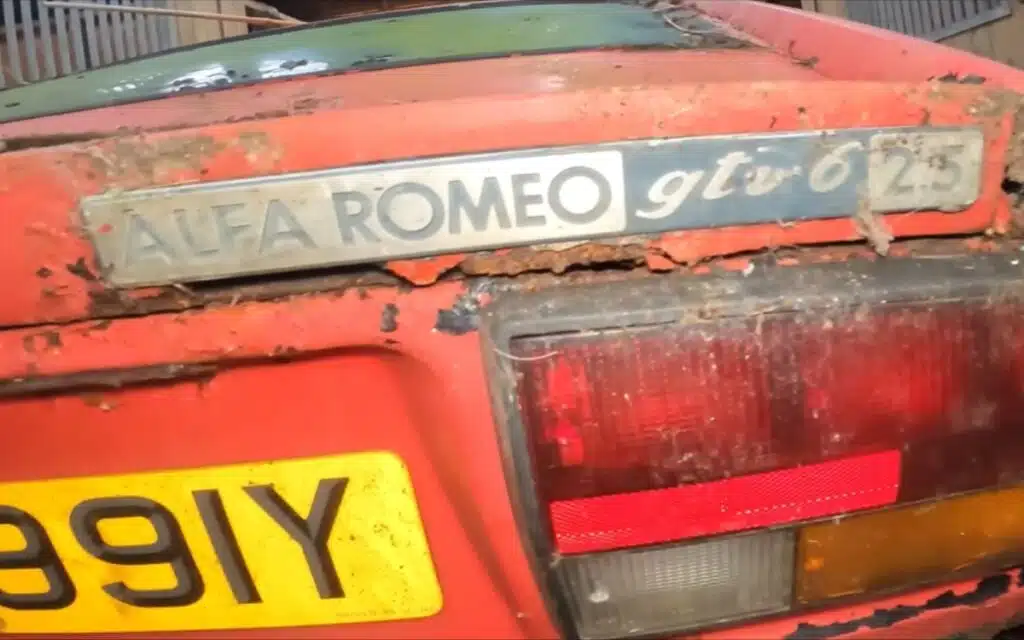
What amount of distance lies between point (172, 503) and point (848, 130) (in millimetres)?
676

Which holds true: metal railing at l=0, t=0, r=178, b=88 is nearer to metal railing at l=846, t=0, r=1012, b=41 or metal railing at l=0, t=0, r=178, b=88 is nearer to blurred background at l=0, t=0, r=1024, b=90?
blurred background at l=0, t=0, r=1024, b=90

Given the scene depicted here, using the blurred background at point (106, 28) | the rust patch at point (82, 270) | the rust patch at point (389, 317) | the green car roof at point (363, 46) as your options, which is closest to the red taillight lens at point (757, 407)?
the rust patch at point (389, 317)

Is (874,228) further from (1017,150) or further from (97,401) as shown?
(97,401)

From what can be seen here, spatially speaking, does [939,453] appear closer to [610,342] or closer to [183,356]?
[610,342]

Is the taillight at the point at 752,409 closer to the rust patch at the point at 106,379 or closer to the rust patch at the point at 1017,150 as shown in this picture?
the rust patch at the point at 1017,150

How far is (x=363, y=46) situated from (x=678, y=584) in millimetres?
929

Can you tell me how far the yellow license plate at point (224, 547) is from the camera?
2.64ft

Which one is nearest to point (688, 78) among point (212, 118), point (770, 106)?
point (770, 106)

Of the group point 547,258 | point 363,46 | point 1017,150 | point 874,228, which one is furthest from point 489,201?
point 363,46

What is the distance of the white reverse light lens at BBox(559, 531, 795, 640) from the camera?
0.80 meters

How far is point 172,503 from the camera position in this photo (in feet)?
2.67

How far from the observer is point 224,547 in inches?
32.5

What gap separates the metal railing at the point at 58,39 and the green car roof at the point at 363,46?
3265mm

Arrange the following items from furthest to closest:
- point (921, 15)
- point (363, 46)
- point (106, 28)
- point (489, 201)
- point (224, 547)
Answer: point (921, 15), point (106, 28), point (363, 46), point (224, 547), point (489, 201)
